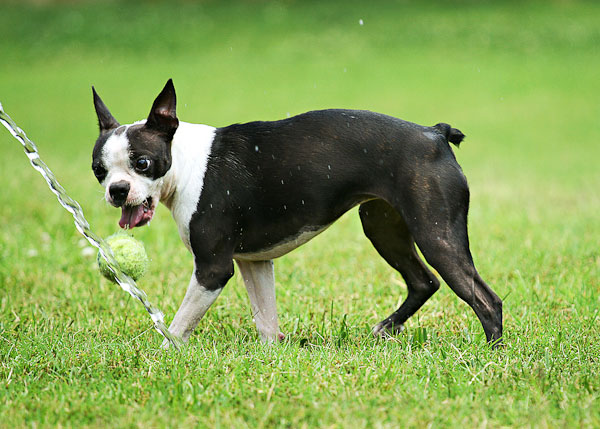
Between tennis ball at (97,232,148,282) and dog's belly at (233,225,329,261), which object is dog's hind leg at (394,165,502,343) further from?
tennis ball at (97,232,148,282)

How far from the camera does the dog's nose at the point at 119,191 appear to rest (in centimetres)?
389

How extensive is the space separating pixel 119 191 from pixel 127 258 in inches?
16.5

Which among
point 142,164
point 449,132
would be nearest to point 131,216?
point 142,164

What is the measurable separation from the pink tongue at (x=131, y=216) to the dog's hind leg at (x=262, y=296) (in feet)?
2.56

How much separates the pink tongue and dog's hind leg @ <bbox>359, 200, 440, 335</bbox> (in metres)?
1.28

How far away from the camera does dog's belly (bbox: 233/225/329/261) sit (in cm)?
422

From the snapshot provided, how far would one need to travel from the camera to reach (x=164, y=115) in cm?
404

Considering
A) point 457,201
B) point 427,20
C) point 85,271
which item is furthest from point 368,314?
point 427,20

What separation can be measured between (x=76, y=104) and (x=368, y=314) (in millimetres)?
14012

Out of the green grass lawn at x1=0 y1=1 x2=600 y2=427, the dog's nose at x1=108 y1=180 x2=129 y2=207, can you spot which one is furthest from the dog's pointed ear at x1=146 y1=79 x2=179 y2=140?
the green grass lawn at x1=0 y1=1 x2=600 y2=427

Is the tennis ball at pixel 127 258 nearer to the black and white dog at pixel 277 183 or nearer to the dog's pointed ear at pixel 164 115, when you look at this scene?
the black and white dog at pixel 277 183

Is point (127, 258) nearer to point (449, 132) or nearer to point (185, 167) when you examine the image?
→ point (185, 167)

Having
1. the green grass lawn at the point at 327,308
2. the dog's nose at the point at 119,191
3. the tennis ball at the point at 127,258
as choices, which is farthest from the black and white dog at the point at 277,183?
the green grass lawn at the point at 327,308

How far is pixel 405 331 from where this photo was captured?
4.62 metres
